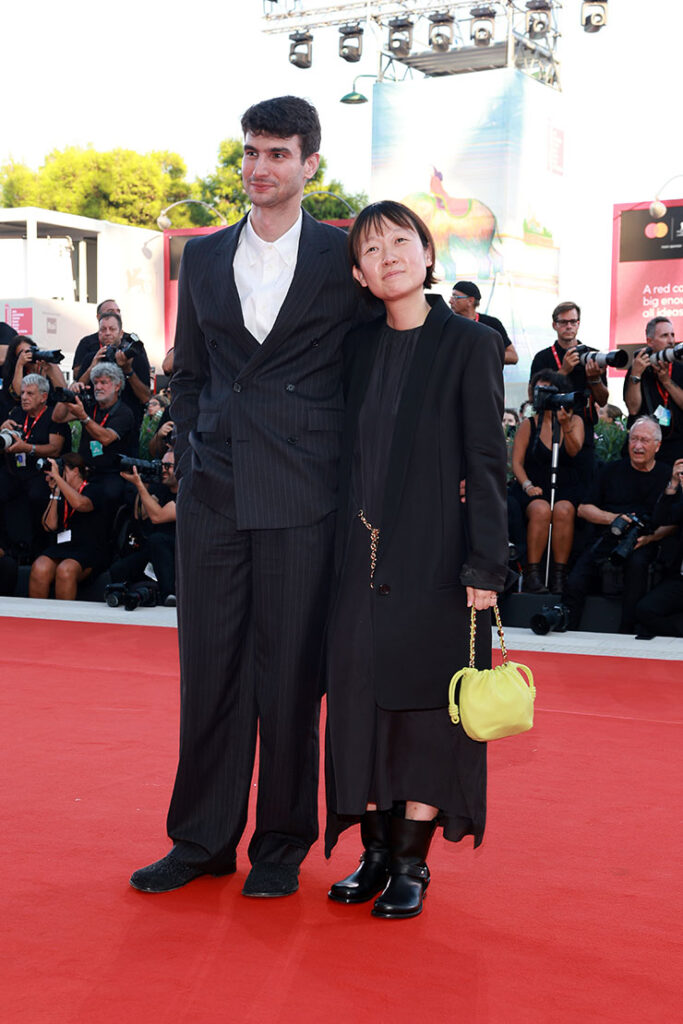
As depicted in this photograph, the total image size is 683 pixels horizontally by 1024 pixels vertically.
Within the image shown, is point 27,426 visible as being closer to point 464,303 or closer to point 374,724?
point 464,303

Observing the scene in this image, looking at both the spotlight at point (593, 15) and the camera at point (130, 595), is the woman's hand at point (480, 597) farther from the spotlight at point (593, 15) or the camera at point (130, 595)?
the spotlight at point (593, 15)

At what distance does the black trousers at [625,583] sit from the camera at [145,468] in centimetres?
253

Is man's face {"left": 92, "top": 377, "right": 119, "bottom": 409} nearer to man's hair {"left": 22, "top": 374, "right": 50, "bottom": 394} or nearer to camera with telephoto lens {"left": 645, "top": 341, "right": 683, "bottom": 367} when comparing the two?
man's hair {"left": 22, "top": 374, "right": 50, "bottom": 394}

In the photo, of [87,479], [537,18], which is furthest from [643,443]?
[537,18]

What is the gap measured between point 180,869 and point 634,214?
19514mm

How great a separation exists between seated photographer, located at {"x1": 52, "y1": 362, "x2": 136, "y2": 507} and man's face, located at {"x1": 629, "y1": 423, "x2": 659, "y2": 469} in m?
3.08

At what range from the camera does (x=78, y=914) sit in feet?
8.75

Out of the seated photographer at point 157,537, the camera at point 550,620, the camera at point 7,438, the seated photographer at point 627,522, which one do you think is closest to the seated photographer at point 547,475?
the seated photographer at point 627,522

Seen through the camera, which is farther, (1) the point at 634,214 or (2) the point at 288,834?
(1) the point at 634,214

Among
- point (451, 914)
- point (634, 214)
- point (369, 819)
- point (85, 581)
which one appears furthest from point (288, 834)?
point (634, 214)

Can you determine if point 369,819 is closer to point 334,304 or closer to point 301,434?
point 301,434

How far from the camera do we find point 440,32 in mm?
28797

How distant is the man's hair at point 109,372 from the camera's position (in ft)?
25.7

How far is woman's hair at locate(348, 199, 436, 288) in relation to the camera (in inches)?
107
